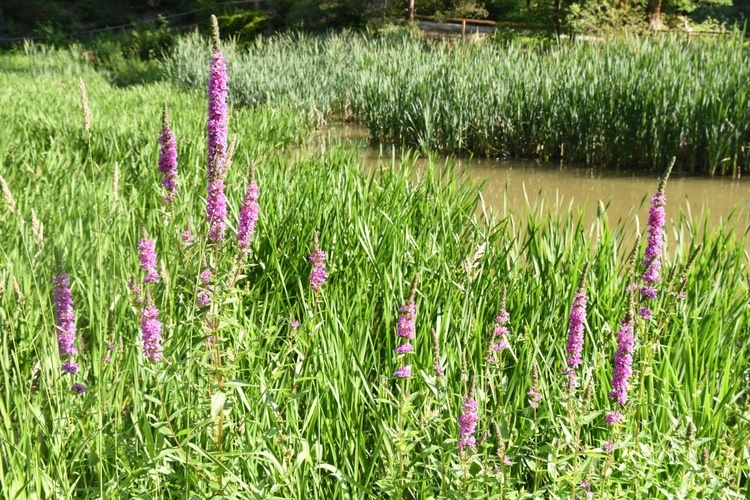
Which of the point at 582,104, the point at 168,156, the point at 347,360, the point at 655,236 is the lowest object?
the point at 347,360

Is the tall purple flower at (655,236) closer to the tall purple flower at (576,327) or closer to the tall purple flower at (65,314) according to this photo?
the tall purple flower at (576,327)

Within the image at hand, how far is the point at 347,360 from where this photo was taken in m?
2.53

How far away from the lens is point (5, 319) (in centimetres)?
250

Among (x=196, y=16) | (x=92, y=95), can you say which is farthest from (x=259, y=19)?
(x=92, y=95)

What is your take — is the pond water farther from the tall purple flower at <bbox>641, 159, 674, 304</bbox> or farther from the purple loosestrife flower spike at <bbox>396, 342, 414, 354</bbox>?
the purple loosestrife flower spike at <bbox>396, 342, 414, 354</bbox>

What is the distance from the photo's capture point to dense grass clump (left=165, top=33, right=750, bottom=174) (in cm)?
916

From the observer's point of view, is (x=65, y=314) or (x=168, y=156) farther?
(x=168, y=156)

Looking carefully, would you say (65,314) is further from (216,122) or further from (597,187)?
(597,187)

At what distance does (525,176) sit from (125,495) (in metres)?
7.99

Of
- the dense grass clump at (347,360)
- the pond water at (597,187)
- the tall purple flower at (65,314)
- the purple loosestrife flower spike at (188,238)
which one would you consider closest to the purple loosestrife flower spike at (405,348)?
the dense grass clump at (347,360)

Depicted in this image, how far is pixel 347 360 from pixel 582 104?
7.87m

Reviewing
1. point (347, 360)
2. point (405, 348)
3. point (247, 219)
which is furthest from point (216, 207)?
point (347, 360)

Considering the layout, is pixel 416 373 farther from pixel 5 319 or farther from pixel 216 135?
pixel 5 319

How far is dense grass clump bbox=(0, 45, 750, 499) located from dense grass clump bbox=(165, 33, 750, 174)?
18.3 feet
